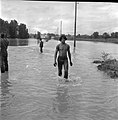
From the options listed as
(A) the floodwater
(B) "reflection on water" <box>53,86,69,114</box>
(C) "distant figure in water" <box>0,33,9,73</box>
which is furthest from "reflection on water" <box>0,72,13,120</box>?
(C) "distant figure in water" <box>0,33,9,73</box>

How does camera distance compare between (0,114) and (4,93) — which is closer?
(0,114)

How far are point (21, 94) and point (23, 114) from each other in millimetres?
1738

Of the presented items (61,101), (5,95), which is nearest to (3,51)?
(5,95)

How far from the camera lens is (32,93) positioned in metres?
6.33

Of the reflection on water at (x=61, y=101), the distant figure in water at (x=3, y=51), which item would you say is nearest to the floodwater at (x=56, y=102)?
the reflection on water at (x=61, y=101)

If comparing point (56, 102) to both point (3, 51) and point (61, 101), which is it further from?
point (3, 51)

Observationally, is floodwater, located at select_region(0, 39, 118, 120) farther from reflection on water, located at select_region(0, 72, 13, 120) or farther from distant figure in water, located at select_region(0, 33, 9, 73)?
distant figure in water, located at select_region(0, 33, 9, 73)

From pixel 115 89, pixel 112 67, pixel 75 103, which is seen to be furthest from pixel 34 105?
pixel 112 67

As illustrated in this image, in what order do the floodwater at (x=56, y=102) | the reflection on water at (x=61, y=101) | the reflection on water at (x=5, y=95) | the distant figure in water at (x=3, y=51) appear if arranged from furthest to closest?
the distant figure in water at (x=3, y=51) < the reflection on water at (x=61, y=101) < the reflection on water at (x=5, y=95) < the floodwater at (x=56, y=102)

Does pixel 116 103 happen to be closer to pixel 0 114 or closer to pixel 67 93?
pixel 67 93

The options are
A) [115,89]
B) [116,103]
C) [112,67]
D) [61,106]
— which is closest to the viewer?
[61,106]

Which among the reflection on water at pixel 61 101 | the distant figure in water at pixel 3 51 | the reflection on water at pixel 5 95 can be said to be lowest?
the reflection on water at pixel 61 101

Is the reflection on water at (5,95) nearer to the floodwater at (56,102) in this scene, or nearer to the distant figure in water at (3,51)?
the floodwater at (56,102)

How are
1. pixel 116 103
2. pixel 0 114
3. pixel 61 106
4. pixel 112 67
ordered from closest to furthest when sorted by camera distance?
pixel 0 114, pixel 61 106, pixel 116 103, pixel 112 67
